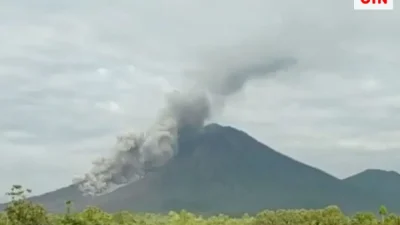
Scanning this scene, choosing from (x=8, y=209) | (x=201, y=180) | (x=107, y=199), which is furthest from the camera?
(x=201, y=180)

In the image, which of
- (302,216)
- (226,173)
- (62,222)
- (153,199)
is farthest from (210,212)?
(62,222)

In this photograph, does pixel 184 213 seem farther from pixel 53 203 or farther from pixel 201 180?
pixel 201 180

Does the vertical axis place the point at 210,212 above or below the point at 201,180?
below

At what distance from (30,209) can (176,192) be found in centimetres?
16949

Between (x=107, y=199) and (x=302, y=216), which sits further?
(x=107, y=199)

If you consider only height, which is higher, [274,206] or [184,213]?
[274,206]

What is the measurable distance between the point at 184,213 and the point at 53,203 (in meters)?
128

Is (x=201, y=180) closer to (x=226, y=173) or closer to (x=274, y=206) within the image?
(x=226, y=173)

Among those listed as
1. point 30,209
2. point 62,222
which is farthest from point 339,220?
point 30,209

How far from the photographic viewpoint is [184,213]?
5384 centimetres

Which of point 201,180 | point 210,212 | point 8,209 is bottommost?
point 8,209

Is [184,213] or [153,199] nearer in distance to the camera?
[184,213]

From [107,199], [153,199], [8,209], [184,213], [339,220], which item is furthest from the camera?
[153,199]

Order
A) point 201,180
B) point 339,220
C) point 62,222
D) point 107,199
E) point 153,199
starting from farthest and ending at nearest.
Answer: point 201,180 → point 153,199 → point 107,199 → point 339,220 → point 62,222
